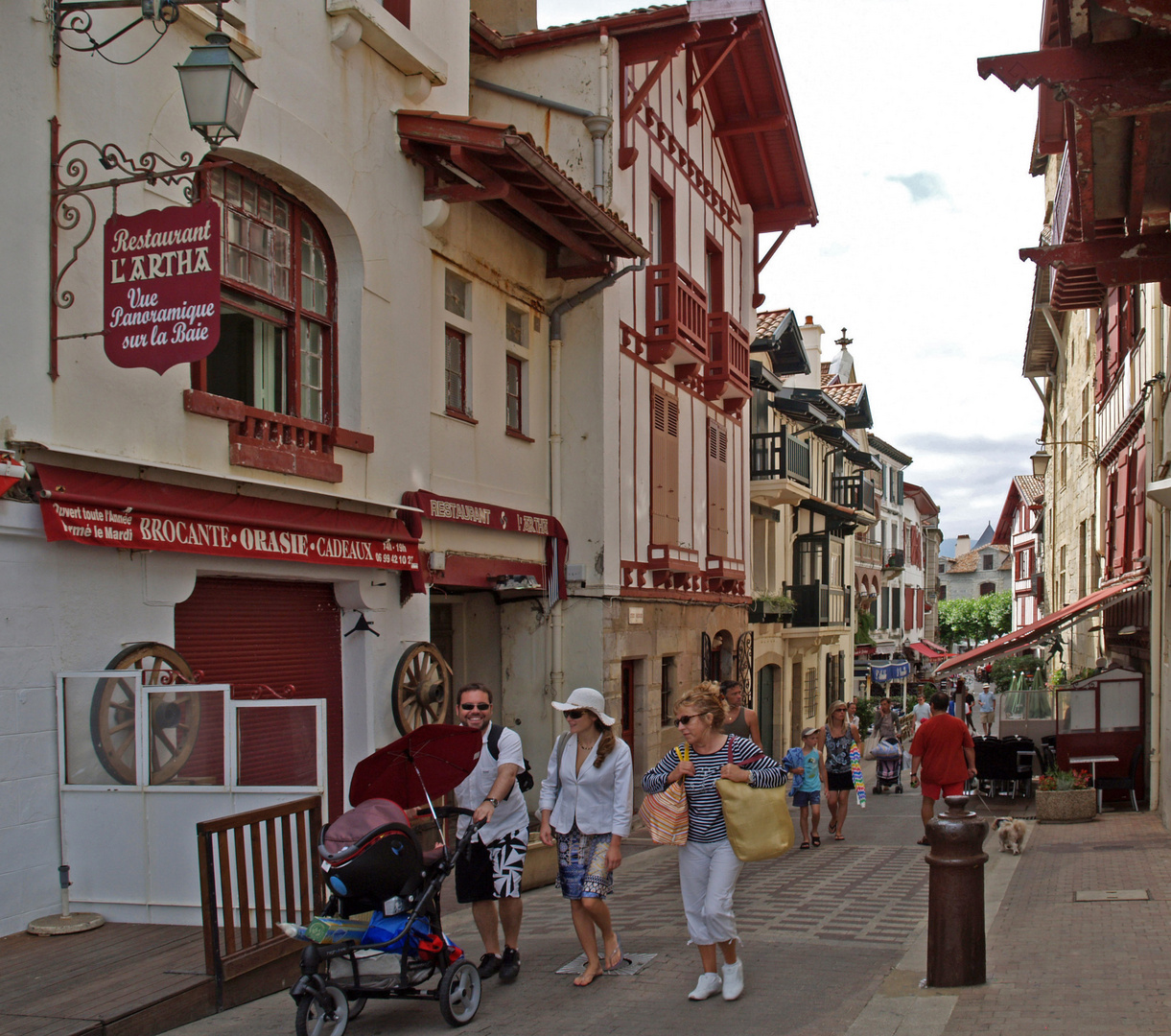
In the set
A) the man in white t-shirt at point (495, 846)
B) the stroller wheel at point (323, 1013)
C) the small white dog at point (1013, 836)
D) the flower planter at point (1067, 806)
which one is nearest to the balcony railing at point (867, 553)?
the flower planter at point (1067, 806)

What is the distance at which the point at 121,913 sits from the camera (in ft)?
23.8

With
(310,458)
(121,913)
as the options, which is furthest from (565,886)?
(310,458)

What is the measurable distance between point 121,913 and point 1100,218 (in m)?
9.19

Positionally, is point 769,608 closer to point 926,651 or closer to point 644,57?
point 644,57

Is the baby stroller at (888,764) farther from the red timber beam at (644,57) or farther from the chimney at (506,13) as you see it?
the chimney at (506,13)

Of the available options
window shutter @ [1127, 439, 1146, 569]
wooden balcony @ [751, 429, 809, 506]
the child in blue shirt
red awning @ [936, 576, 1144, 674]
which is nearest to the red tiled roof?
wooden balcony @ [751, 429, 809, 506]

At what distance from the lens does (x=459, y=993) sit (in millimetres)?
6047

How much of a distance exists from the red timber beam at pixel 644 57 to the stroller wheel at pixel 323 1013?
40.9 ft

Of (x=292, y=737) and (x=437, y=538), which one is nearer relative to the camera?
(x=292, y=737)

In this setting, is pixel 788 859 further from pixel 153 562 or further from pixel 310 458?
pixel 153 562

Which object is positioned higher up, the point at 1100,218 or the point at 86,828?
the point at 1100,218

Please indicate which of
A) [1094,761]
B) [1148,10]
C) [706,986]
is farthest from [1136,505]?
[706,986]

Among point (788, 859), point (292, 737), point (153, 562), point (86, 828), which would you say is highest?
point (153, 562)

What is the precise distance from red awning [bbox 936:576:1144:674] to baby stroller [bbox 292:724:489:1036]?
1270cm
